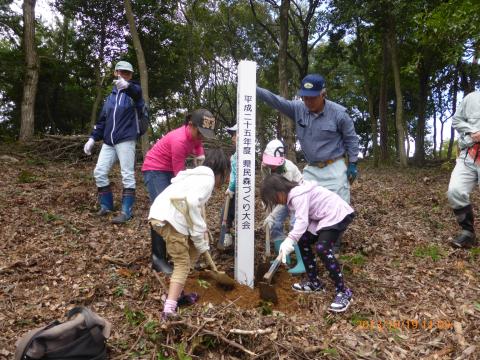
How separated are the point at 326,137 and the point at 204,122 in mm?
1397

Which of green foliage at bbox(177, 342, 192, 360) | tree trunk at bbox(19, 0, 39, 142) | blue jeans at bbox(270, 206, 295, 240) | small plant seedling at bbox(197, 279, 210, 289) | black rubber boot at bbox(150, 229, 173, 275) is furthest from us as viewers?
tree trunk at bbox(19, 0, 39, 142)

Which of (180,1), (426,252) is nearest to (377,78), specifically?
(180,1)

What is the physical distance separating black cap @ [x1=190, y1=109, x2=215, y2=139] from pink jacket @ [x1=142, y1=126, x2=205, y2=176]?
10.3 inches

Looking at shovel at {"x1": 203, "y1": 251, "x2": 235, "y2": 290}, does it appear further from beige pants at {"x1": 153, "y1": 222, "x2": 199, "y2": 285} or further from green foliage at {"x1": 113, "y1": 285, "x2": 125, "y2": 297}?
Result: green foliage at {"x1": 113, "y1": 285, "x2": 125, "y2": 297}

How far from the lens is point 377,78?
2167cm

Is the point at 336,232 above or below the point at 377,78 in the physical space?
below

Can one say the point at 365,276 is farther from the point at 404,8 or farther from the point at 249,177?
the point at 404,8

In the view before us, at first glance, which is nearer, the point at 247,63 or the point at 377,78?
the point at 247,63

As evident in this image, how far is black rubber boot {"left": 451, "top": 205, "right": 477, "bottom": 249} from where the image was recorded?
4977mm

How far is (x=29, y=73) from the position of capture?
11.6 metres

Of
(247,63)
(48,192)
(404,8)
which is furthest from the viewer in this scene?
(404,8)

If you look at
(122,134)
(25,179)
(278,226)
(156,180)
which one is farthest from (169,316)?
(25,179)

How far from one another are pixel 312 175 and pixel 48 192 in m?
4.71

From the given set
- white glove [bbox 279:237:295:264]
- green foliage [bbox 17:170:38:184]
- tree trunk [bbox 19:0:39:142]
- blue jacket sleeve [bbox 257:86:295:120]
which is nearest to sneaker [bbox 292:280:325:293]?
white glove [bbox 279:237:295:264]
